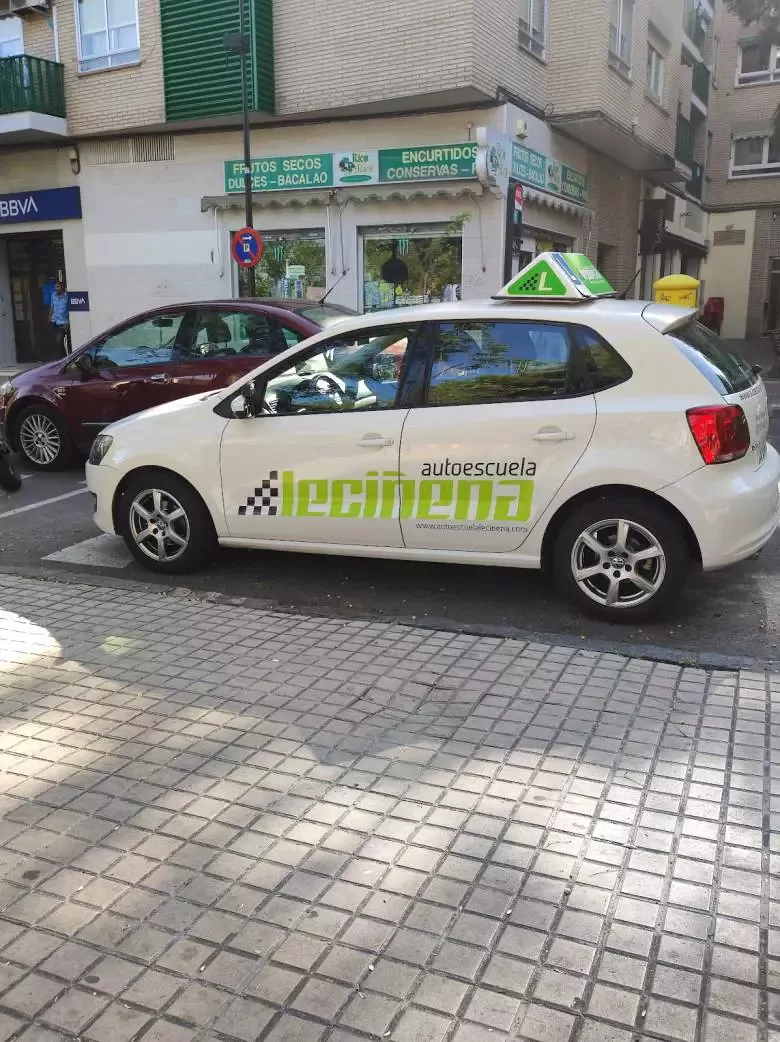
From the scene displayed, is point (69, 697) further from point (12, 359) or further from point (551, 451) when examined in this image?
point (12, 359)

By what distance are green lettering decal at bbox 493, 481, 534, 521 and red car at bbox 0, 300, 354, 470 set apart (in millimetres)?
3877

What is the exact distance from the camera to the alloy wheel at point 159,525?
19.4ft

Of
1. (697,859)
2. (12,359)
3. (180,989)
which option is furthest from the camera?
(12,359)

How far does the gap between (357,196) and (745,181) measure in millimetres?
21512

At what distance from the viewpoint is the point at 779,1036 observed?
7.13 ft

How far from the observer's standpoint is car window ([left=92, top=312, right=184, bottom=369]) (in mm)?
8891

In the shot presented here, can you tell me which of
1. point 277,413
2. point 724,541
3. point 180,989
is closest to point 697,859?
point 180,989

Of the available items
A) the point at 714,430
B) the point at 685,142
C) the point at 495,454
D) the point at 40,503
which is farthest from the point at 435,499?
the point at 685,142

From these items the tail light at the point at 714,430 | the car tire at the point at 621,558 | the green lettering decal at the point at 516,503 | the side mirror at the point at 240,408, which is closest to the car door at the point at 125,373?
the side mirror at the point at 240,408

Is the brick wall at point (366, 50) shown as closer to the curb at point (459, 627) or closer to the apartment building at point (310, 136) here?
the apartment building at point (310, 136)

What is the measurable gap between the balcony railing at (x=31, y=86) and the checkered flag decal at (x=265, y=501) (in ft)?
48.4

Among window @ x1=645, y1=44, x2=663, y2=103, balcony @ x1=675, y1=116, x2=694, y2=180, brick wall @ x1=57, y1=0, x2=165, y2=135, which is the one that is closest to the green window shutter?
brick wall @ x1=57, y1=0, x2=165, y2=135

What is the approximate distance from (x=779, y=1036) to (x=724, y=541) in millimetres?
2890

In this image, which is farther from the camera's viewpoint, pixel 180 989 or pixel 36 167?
pixel 36 167
